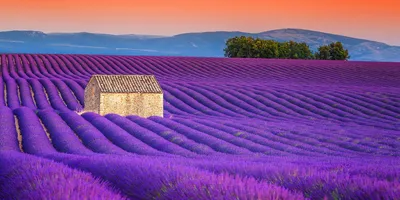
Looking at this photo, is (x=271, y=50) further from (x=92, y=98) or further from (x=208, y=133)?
(x=208, y=133)

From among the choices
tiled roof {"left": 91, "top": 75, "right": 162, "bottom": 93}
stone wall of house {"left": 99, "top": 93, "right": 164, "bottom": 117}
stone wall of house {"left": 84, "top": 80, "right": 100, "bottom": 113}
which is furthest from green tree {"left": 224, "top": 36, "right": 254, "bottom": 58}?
stone wall of house {"left": 99, "top": 93, "right": 164, "bottom": 117}

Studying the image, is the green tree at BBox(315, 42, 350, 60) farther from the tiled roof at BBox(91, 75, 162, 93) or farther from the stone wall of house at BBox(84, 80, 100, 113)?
the stone wall of house at BBox(84, 80, 100, 113)

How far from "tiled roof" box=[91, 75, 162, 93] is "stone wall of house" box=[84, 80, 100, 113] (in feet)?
1.38

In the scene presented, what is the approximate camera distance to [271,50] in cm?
9162

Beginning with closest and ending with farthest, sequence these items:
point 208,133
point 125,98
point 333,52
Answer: point 208,133 → point 125,98 → point 333,52

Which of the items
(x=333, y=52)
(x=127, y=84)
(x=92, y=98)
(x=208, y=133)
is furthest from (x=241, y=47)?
(x=208, y=133)

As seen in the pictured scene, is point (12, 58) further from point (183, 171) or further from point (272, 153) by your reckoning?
point (183, 171)

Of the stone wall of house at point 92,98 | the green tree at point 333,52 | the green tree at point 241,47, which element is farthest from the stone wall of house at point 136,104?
the green tree at point 333,52

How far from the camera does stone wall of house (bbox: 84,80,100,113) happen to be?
33.6 meters

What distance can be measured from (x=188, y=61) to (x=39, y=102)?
3161 centimetres

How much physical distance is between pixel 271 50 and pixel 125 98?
60033mm

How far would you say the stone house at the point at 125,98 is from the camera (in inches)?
1312

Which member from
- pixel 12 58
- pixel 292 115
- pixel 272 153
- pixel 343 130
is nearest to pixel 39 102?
pixel 292 115

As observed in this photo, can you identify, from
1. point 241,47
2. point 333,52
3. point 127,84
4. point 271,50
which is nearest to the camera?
point 127,84
